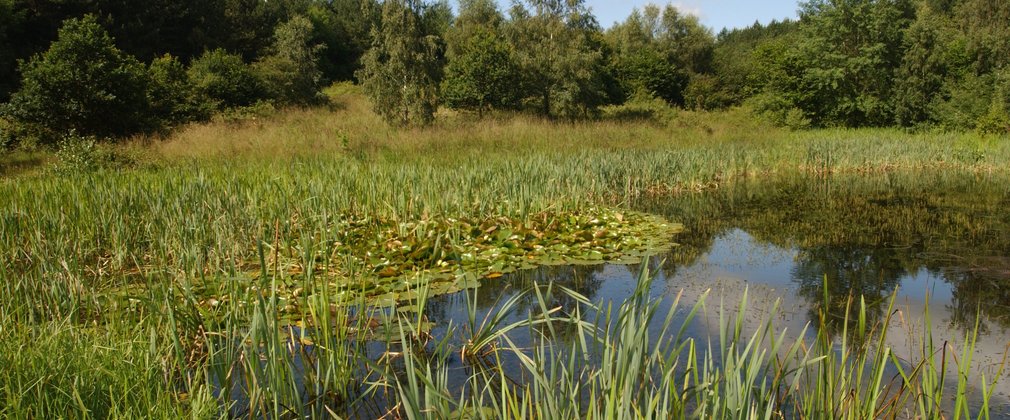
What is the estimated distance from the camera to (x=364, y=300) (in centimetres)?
340

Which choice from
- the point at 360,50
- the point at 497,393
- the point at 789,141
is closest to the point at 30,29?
the point at 360,50

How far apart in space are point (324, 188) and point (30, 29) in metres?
27.4

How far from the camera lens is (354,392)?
307cm

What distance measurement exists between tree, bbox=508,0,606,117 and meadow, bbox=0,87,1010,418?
43.7ft

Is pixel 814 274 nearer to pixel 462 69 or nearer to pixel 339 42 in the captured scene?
pixel 462 69

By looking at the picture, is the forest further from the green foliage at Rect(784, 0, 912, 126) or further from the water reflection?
the water reflection

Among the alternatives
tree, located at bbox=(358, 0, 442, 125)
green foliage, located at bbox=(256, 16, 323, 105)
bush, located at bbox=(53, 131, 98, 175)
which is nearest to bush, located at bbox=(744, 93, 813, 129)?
tree, located at bbox=(358, 0, 442, 125)

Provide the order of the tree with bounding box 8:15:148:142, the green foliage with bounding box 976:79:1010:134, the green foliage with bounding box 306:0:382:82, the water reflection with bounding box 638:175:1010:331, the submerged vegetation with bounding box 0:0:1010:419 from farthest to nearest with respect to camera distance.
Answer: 1. the green foliage with bounding box 306:0:382:82
2. the green foliage with bounding box 976:79:1010:134
3. the tree with bounding box 8:15:148:142
4. the water reflection with bounding box 638:175:1010:331
5. the submerged vegetation with bounding box 0:0:1010:419

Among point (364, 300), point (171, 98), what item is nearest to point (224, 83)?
point (171, 98)

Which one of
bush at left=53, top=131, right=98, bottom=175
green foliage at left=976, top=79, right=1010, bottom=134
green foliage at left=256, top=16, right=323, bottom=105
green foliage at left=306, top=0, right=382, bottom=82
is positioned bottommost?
bush at left=53, top=131, right=98, bottom=175

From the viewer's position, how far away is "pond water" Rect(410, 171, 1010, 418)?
14.1ft

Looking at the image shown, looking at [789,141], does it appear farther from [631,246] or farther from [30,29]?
[30,29]

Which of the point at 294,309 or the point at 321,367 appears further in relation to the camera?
the point at 294,309

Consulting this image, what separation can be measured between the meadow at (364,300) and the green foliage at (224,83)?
27.0ft
